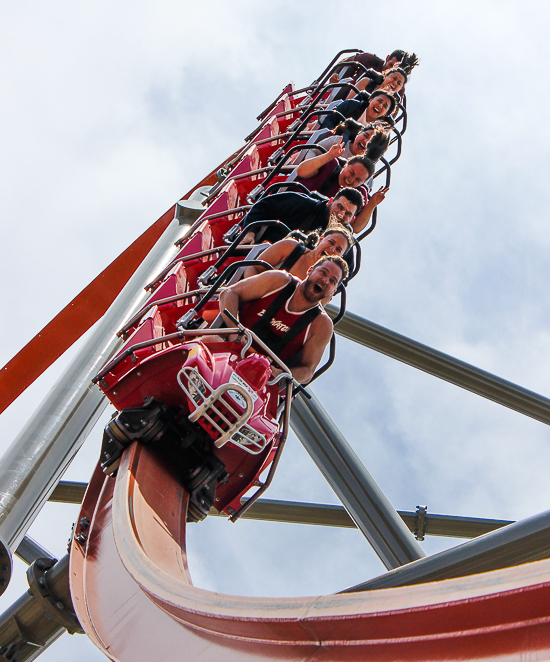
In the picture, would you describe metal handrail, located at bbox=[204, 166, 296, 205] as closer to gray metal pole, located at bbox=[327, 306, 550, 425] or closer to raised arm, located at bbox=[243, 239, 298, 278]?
gray metal pole, located at bbox=[327, 306, 550, 425]

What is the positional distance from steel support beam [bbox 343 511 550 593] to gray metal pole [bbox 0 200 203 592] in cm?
142

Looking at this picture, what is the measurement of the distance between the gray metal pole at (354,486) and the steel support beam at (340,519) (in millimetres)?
652

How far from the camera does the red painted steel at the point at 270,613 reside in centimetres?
115

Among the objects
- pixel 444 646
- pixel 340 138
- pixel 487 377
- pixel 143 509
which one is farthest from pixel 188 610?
pixel 340 138

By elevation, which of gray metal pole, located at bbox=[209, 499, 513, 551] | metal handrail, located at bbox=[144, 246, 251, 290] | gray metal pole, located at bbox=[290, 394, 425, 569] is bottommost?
gray metal pole, located at bbox=[209, 499, 513, 551]

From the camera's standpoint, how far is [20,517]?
9.43ft

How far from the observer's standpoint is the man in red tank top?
3537mm

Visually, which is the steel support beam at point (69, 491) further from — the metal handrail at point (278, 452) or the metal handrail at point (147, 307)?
the metal handrail at point (278, 452)

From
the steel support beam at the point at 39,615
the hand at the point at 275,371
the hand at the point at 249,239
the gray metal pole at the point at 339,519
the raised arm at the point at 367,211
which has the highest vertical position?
the hand at the point at 249,239

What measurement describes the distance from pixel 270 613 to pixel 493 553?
143 centimetres

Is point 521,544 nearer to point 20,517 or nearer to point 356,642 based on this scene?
point 356,642

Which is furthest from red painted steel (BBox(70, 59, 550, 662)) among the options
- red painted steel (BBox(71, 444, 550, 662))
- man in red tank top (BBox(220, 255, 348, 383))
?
man in red tank top (BBox(220, 255, 348, 383))

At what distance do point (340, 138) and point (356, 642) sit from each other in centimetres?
504

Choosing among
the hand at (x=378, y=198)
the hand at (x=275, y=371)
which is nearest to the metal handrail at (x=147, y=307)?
the hand at (x=275, y=371)
